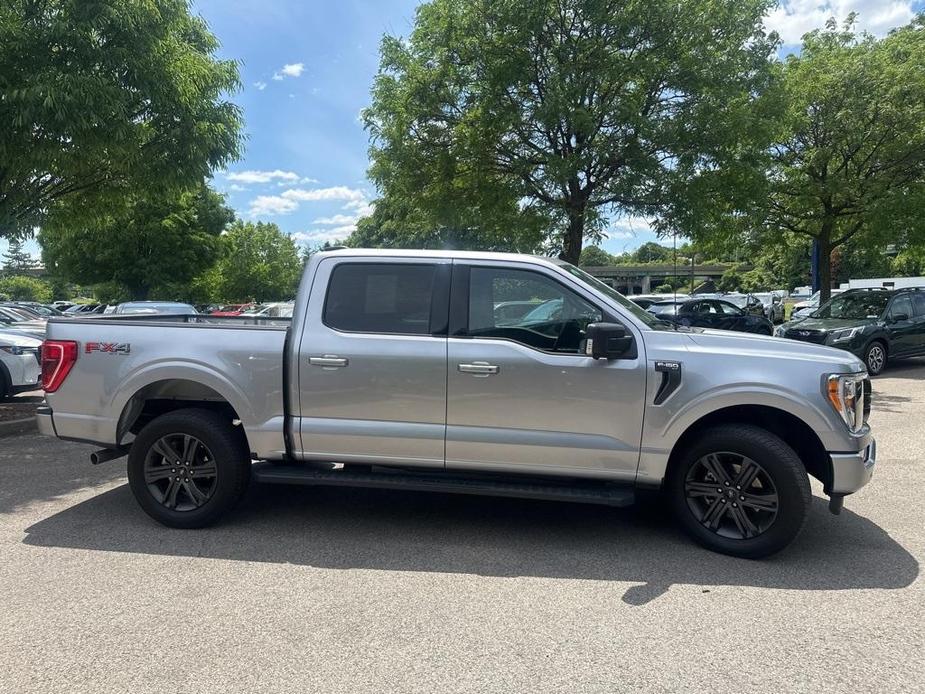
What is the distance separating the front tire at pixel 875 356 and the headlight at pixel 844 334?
1.66ft

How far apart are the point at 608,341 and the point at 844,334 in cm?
990

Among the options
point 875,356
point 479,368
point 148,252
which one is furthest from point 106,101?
point 148,252

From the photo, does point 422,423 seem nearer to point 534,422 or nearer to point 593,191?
point 534,422

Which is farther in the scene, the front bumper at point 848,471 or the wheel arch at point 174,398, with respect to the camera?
the wheel arch at point 174,398

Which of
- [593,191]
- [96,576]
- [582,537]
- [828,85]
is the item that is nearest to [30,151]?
[96,576]

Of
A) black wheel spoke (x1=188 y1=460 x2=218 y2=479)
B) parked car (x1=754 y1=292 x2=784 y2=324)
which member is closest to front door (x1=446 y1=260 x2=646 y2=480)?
black wheel spoke (x1=188 y1=460 x2=218 y2=479)

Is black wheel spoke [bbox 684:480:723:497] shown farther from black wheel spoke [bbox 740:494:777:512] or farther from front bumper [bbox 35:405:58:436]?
front bumper [bbox 35:405:58:436]

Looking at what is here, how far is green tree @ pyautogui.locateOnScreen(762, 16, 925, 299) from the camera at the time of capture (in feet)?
44.8

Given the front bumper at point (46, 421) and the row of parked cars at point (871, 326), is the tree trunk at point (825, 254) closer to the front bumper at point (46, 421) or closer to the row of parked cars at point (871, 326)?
the row of parked cars at point (871, 326)

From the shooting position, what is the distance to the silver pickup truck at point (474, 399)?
13.2 feet

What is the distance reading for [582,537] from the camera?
446 cm

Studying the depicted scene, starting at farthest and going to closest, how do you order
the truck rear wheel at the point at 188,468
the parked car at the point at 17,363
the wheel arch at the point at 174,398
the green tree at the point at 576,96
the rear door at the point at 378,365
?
1. the green tree at the point at 576,96
2. the parked car at the point at 17,363
3. the wheel arch at the point at 174,398
4. the truck rear wheel at the point at 188,468
5. the rear door at the point at 378,365

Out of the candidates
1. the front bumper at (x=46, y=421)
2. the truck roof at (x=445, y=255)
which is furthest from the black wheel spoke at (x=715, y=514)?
the front bumper at (x=46, y=421)

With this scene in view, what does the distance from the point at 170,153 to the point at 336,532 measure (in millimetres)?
6470
